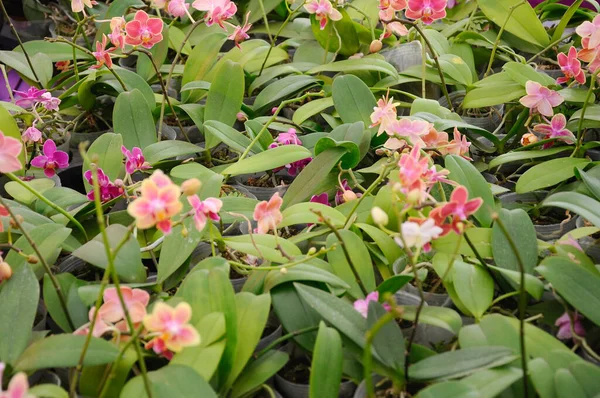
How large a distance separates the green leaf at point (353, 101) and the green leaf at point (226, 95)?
154 mm

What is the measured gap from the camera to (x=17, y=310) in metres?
0.60

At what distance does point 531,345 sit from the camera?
0.56m

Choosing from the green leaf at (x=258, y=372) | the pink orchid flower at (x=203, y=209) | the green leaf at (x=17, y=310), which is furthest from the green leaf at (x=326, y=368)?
the green leaf at (x=17, y=310)

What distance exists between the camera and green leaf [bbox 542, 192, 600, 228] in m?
0.67

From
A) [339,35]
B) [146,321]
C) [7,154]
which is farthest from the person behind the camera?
[339,35]

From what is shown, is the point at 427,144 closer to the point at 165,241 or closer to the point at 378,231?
the point at 378,231

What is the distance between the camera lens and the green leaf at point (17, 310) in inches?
22.5

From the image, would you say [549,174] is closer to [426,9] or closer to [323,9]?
[426,9]

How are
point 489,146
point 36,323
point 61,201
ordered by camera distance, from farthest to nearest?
point 489,146 → point 61,201 → point 36,323

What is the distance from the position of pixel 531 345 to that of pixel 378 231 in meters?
0.23

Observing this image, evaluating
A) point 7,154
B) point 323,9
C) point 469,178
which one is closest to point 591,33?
point 469,178

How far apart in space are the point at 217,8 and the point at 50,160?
340 mm

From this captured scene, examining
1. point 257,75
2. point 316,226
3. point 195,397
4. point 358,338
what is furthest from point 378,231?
point 257,75

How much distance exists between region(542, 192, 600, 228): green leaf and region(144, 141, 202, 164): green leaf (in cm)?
51
